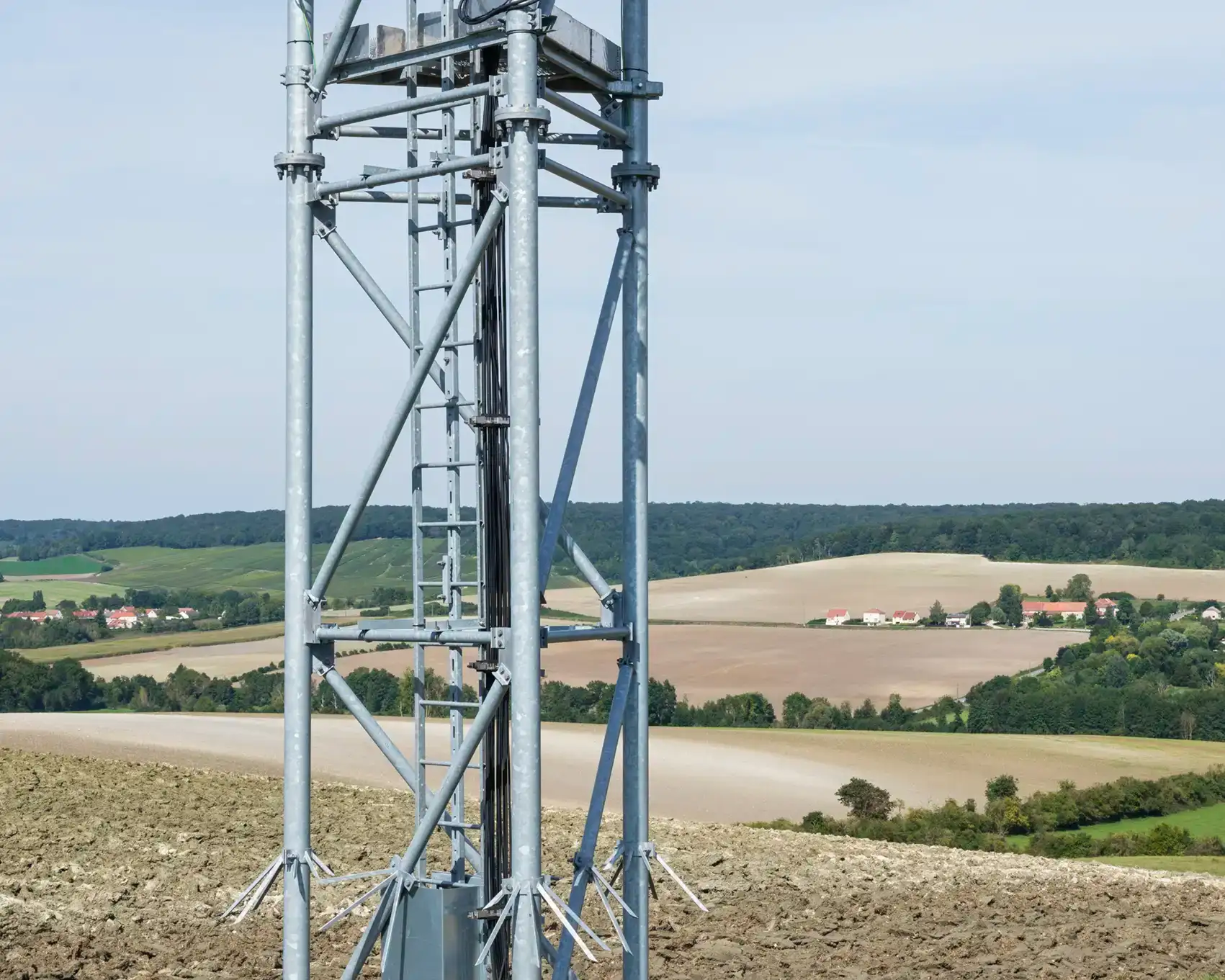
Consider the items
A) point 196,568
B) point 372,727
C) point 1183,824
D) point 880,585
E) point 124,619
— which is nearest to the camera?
point 372,727

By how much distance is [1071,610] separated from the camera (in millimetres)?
89625

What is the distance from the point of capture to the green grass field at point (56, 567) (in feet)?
369

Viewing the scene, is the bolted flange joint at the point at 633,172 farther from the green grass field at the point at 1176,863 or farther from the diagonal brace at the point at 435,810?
the green grass field at the point at 1176,863

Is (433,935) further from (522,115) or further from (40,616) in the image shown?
(40,616)

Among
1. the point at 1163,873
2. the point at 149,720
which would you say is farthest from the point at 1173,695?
the point at 1163,873

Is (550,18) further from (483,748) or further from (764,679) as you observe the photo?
(764,679)

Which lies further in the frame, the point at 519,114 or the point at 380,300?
the point at 380,300

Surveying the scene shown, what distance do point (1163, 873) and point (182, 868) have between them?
1190cm

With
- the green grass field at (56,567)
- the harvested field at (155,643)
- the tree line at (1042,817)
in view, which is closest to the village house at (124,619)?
the harvested field at (155,643)

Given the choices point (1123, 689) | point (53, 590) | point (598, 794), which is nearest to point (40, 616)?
point (53, 590)

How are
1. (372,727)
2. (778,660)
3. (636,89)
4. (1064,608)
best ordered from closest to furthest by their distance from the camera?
(372,727) → (636,89) → (778,660) → (1064,608)

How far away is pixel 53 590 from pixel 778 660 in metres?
55.6

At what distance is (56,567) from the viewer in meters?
116

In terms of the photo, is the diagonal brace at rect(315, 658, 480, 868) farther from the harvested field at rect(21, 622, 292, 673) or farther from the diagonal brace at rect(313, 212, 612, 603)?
the harvested field at rect(21, 622, 292, 673)
